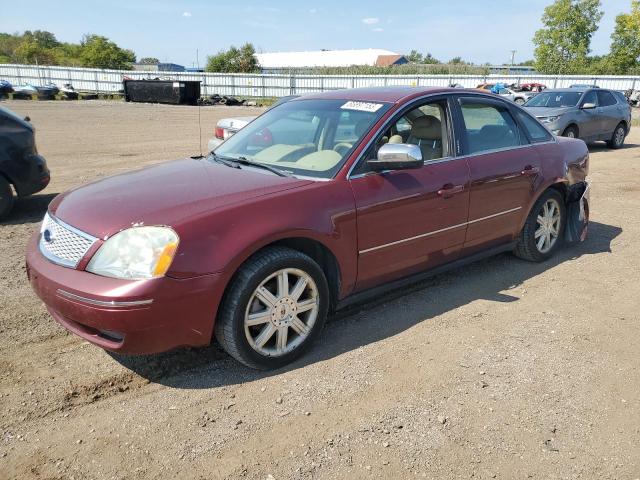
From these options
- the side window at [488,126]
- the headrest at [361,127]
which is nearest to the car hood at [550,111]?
the side window at [488,126]

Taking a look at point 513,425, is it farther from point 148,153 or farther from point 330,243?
point 148,153

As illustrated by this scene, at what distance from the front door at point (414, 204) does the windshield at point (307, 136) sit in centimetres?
19

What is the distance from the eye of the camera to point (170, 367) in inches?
131

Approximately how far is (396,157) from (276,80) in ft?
136

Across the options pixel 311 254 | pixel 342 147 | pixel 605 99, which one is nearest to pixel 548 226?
pixel 342 147

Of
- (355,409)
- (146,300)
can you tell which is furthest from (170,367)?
(355,409)

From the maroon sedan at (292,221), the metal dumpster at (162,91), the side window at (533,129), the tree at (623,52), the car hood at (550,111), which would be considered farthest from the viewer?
the tree at (623,52)

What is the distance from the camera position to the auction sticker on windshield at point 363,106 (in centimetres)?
397

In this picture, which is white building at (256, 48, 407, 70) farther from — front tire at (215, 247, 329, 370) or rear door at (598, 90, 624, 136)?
front tire at (215, 247, 329, 370)

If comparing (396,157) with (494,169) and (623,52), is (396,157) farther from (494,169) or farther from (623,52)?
(623,52)

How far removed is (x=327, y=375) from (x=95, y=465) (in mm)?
1359

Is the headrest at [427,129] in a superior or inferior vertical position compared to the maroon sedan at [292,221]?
superior

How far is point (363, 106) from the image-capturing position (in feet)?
13.3

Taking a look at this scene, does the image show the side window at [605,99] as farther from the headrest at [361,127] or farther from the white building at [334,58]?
the white building at [334,58]
